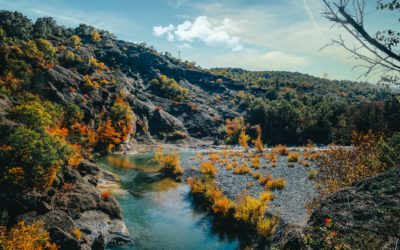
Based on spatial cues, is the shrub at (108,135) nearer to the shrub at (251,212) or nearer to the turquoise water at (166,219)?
the turquoise water at (166,219)

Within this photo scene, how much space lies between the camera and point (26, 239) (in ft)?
74.5

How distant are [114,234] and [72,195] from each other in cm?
715

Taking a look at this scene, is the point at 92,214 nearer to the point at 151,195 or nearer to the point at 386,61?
the point at 151,195

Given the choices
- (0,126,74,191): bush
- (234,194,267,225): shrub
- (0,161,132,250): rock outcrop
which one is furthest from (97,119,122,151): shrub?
(234,194,267,225): shrub

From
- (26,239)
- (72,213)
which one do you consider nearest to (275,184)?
(72,213)

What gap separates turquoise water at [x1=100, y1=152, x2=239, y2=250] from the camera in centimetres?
3278

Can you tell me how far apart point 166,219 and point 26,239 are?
19.4m

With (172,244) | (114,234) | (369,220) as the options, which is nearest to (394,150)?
(369,220)

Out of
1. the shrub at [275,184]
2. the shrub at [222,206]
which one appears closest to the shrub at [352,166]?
the shrub at [222,206]

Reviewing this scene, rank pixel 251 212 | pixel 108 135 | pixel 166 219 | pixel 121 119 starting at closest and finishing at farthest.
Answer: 1. pixel 251 212
2. pixel 166 219
3. pixel 108 135
4. pixel 121 119

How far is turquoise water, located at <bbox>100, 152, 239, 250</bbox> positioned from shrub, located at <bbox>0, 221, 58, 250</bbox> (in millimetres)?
8455

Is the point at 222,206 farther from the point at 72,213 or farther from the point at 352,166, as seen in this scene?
the point at 72,213

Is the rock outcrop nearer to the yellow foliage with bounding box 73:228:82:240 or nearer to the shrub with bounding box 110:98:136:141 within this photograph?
the yellow foliage with bounding box 73:228:82:240

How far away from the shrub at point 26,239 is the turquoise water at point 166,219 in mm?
8455
